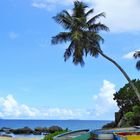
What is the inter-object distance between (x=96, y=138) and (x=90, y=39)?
1587 inches

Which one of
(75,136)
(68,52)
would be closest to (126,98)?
(68,52)

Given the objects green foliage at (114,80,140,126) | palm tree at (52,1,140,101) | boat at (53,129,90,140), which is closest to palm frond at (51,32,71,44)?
palm tree at (52,1,140,101)

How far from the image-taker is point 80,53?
46469 millimetres

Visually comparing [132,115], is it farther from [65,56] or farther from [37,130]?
[37,130]

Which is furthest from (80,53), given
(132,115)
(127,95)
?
(127,95)

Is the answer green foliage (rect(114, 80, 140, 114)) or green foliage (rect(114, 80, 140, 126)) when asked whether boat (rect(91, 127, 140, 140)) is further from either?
green foliage (rect(114, 80, 140, 114))

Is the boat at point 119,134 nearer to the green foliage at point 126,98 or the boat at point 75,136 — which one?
the boat at point 75,136

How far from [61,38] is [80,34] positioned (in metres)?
2.48

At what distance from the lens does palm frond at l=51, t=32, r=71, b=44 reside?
157 feet

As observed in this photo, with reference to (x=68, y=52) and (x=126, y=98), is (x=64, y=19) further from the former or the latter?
(x=126, y=98)

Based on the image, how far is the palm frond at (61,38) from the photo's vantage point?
4781cm

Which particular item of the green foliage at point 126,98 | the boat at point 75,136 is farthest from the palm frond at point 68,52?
the boat at point 75,136

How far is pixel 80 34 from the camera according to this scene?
46.4 metres

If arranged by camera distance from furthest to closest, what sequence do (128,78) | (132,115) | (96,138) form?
1. (132,115)
2. (128,78)
3. (96,138)
